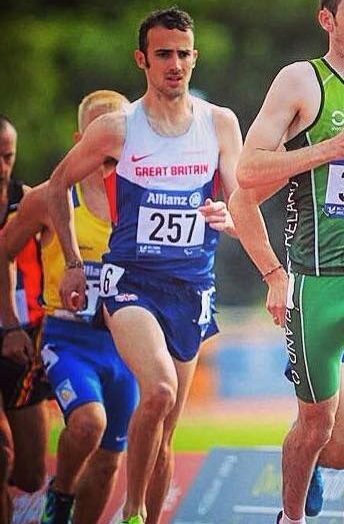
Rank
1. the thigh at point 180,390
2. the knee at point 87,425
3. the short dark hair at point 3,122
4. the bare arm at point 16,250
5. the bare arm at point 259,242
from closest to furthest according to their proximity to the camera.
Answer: the bare arm at point 259,242 < the thigh at point 180,390 < the knee at point 87,425 < the bare arm at point 16,250 < the short dark hair at point 3,122

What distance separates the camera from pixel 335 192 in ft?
11.4

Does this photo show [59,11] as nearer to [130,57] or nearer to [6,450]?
[130,57]

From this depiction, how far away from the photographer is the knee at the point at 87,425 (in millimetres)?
4160

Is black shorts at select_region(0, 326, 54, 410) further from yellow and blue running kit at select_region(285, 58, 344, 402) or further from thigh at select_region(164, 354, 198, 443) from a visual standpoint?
yellow and blue running kit at select_region(285, 58, 344, 402)

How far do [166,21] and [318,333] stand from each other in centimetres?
117

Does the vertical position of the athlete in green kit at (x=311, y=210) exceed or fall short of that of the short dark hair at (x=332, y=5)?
it falls short

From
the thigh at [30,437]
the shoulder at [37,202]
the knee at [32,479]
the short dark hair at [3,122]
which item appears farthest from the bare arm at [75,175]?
the knee at [32,479]

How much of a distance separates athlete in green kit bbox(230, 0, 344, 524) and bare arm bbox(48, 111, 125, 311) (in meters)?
0.64

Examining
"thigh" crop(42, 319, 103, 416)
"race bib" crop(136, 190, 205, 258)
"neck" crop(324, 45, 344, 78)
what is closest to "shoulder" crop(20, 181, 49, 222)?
"thigh" crop(42, 319, 103, 416)

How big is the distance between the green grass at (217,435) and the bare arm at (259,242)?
25.1 inches

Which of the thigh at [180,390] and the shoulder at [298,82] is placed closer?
the shoulder at [298,82]

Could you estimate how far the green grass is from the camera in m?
4.19

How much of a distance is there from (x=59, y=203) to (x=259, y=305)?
0.70m

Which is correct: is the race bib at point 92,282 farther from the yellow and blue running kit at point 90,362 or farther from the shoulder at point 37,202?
the shoulder at point 37,202
